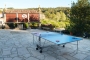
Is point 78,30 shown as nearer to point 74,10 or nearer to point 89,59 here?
point 74,10

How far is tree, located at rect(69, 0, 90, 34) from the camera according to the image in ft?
35.7

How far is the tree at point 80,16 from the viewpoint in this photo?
10.9m

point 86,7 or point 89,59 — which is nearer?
point 89,59

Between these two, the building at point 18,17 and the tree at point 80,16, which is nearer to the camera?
the tree at point 80,16

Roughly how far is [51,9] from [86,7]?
2188 centimetres

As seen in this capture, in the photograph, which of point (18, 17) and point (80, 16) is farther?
point (18, 17)

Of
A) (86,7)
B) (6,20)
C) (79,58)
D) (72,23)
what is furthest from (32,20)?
(79,58)

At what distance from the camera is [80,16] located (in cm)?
1127

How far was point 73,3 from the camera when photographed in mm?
11539

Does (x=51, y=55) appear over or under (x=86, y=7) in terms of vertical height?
under

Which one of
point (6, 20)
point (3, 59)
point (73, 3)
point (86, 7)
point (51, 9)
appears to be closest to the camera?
point (3, 59)

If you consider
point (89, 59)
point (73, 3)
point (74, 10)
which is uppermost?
point (73, 3)

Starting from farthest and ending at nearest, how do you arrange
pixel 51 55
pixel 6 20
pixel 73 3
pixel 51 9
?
1. pixel 51 9
2. pixel 6 20
3. pixel 73 3
4. pixel 51 55

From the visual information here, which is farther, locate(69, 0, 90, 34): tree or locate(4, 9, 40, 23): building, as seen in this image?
locate(4, 9, 40, 23): building
